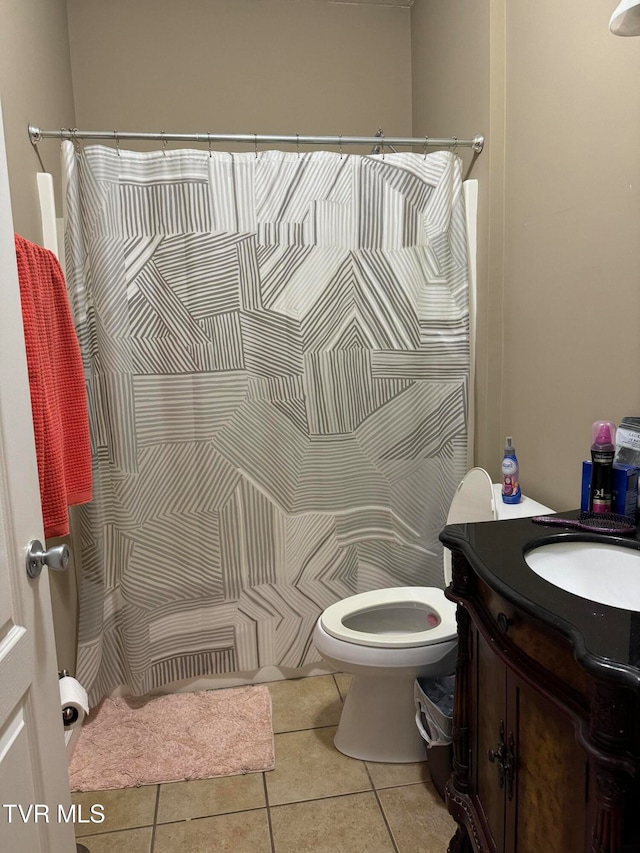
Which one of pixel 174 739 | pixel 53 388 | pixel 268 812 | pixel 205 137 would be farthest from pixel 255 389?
pixel 268 812

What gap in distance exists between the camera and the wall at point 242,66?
2.54 meters

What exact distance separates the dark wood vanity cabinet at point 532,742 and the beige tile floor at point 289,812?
260 millimetres

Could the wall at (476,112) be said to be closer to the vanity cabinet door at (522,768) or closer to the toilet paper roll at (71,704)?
the vanity cabinet door at (522,768)

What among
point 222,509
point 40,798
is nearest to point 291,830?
point 40,798

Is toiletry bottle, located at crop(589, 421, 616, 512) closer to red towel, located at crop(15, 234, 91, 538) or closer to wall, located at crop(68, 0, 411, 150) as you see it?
red towel, located at crop(15, 234, 91, 538)

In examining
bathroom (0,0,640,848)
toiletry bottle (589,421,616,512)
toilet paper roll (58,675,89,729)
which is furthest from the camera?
toilet paper roll (58,675,89,729)

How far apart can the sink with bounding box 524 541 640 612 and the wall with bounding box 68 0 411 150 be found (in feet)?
7.29

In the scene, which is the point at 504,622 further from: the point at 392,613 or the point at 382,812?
the point at 392,613

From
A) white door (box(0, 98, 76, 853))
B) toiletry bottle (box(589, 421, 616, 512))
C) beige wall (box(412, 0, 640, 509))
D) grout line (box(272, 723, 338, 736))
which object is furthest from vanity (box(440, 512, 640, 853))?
white door (box(0, 98, 76, 853))

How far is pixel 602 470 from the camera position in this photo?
4.48 ft

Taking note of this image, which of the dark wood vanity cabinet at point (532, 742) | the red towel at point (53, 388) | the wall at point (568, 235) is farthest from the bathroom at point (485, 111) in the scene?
the dark wood vanity cabinet at point (532, 742)

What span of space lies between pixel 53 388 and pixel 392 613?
4.24 feet

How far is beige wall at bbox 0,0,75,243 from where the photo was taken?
1708 mm

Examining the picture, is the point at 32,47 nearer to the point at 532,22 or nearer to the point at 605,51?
the point at 532,22
